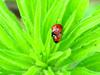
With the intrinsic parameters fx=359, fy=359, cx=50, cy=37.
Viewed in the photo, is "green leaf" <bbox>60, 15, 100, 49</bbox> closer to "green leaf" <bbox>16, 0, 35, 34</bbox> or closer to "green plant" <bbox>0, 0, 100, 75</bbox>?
"green plant" <bbox>0, 0, 100, 75</bbox>

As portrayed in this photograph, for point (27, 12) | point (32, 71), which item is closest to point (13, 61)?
point (32, 71)

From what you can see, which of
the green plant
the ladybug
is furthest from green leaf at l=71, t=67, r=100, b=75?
the ladybug

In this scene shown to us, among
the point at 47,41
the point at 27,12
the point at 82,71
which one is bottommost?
the point at 82,71

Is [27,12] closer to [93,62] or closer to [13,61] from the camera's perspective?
[13,61]

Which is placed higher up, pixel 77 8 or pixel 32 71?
pixel 77 8

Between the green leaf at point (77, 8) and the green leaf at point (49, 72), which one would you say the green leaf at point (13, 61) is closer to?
the green leaf at point (49, 72)

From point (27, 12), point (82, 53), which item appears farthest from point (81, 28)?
point (27, 12)

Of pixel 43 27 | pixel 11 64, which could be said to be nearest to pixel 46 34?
pixel 43 27

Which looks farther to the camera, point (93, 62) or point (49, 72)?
point (93, 62)

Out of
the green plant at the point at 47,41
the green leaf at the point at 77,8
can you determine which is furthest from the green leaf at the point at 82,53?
the green leaf at the point at 77,8

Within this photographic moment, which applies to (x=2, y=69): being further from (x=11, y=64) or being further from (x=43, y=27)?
(x=43, y=27)
